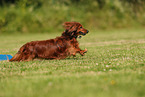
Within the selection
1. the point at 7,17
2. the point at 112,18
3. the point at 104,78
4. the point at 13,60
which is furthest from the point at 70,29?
the point at 112,18

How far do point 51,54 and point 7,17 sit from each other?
2199 centimetres

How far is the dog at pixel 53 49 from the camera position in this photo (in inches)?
274

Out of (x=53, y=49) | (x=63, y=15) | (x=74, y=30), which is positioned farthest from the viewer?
(x=63, y=15)

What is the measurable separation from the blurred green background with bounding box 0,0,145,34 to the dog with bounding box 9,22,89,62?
20.3 meters

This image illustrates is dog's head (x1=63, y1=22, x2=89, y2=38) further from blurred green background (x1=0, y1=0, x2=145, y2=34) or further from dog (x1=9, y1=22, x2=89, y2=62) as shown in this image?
blurred green background (x1=0, y1=0, x2=145, y2=34)

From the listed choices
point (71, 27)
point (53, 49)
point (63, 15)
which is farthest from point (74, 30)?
point (63, 15)

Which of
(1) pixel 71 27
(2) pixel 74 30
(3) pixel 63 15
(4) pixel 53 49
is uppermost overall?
(3) pixel 63 15

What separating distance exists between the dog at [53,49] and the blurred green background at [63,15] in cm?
2027

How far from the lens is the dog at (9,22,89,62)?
22.9 feet

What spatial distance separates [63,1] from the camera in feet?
103

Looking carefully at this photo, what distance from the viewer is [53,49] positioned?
22.9ft

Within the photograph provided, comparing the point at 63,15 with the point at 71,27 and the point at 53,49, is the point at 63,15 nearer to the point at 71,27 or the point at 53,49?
the point at 71,27

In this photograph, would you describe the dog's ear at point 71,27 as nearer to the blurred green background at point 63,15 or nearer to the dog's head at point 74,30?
the dog's head at point 74,30

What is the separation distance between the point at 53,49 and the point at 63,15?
22.3 metres
